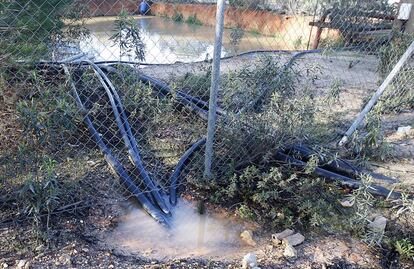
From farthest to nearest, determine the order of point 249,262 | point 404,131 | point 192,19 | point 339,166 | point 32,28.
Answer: point 192,19
point 404,131
point 339,166
point 32,28
point 249,262

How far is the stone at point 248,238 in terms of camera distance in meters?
2.41

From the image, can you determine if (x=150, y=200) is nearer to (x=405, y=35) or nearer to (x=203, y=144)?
(x=203, y=144)

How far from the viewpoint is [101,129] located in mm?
3309

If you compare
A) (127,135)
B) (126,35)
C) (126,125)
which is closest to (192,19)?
(126,125)

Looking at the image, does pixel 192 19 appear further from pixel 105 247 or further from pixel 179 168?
pixel 105 247

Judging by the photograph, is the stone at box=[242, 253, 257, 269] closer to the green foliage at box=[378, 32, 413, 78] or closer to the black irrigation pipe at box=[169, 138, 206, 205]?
the black irrigation pipe at box=[169, 138, 206, 205]

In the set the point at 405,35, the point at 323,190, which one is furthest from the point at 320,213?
the point at 405,35

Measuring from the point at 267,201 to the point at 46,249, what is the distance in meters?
1.47

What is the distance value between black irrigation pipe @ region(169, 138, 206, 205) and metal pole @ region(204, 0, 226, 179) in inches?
9.0

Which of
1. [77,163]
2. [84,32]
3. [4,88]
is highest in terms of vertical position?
[84,32]

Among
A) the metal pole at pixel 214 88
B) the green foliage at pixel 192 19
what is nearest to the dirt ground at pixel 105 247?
the metal pole at pixel 214 88

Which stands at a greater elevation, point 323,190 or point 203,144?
point 203,144

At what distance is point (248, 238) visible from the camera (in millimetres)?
2443

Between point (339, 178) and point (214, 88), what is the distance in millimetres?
1235
